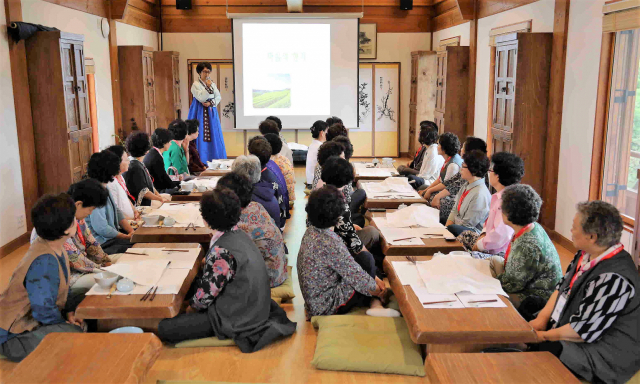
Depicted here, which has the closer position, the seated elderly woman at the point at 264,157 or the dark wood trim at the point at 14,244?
the seated elderly woman at the point at 264,157

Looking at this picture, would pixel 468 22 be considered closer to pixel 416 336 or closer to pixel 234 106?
pixel 234 106

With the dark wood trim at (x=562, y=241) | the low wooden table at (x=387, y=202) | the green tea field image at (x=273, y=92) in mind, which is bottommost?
the dark wood trim at (x=562, y=241)

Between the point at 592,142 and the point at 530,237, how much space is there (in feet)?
7.82

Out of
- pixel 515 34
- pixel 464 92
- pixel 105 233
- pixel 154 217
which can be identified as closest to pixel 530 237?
pixel 154 217

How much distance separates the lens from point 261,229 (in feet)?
11.0

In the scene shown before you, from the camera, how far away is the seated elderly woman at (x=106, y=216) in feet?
11.4

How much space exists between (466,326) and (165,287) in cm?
136

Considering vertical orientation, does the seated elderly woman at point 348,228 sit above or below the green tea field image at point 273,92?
below

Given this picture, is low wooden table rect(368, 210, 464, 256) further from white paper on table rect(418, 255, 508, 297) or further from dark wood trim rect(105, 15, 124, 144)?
dark wood trim rect(105, 15, 124, 144)

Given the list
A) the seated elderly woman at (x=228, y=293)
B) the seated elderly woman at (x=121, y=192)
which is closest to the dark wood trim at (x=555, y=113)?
the seated elderly woman at (x=228, y=293)

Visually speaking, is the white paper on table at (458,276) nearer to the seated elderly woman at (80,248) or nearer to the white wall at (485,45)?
the seated elderly woman at (80,248)

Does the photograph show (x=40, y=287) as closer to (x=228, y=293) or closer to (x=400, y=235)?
(x=228, y=293)

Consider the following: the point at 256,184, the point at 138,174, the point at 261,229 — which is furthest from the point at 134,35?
the point at 261,229

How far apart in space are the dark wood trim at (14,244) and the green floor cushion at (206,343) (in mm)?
2605
